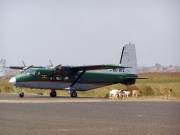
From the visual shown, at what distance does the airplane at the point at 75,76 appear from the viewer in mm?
41844

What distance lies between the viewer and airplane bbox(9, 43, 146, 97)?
4184 cm

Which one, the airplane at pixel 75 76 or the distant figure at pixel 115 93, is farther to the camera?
the airplane at pixel 75 76

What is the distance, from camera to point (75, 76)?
43.9 metres

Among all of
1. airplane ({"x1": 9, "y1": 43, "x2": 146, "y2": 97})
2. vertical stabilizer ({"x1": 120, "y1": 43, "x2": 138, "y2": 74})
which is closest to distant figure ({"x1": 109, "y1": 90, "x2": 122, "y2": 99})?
airplane ({"x1": 9, "y1": 43, "x2": 146, "y2": 97})
